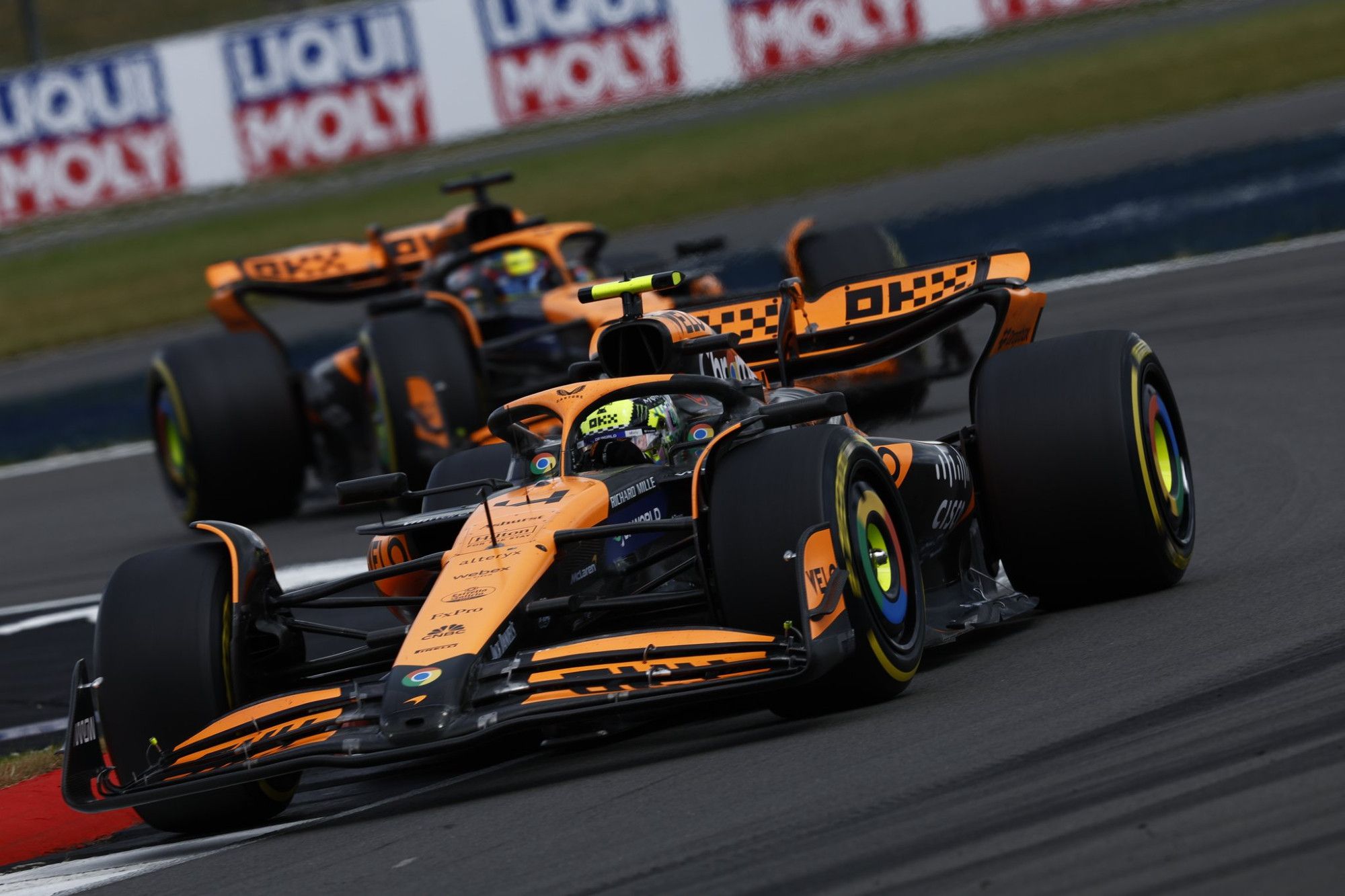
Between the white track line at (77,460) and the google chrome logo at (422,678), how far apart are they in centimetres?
1115

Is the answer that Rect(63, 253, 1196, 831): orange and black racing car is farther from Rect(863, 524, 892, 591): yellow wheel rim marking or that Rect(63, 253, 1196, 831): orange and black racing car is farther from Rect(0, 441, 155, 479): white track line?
Rect(0, 441, 155, 479): white track line

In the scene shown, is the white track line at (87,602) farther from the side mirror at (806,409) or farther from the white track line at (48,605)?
the side mirror at (806,409)

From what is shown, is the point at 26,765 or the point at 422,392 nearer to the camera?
the point at 26,765

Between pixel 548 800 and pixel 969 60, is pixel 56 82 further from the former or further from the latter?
pixel 548 800

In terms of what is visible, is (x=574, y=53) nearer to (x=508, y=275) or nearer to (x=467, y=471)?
(x=508, y=275)

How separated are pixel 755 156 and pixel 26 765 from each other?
61.5ft

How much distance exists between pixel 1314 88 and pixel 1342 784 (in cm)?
1952

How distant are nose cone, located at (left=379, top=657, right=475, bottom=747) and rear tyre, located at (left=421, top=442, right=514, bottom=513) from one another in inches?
79.5

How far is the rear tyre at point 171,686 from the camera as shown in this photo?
6660 millimetres

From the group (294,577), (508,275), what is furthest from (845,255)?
(294,577)

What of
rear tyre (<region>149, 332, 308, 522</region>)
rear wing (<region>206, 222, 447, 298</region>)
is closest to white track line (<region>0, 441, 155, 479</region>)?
rear wing (<region>206, 222, 447, 298</region>)

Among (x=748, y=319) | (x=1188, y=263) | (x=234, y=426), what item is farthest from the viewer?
(x=1188, y=263)

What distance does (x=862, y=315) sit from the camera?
30.1 feet

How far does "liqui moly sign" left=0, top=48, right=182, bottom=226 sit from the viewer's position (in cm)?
2678
